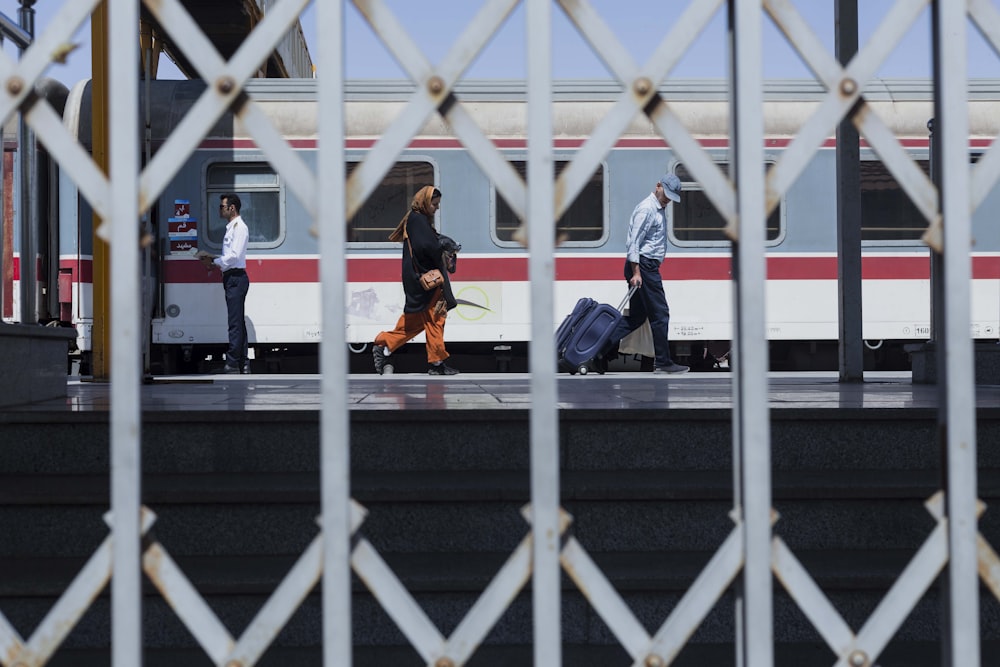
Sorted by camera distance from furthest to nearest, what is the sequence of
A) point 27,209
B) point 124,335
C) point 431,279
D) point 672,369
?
point 672,369
point 431,279
point 27,209
point 124,335

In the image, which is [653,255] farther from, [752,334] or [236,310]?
[752,334]

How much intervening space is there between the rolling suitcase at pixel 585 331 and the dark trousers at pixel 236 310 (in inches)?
126

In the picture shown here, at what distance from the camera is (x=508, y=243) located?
35.9 feet

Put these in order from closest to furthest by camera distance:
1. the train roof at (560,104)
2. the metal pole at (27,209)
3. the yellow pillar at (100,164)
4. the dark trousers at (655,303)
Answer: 1. the metal pole at (27,209)
2. the yellow pillar at (100,164)
3. the dark trousers at (655,303)
4. the train roof at (560,104)

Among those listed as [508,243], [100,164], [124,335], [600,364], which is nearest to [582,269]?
[508,243]

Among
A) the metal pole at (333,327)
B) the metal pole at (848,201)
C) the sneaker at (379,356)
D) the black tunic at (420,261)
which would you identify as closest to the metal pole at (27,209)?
the metal pole at (333,327)

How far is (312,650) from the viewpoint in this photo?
101 inches

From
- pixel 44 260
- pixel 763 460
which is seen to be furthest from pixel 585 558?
pixel 44 260

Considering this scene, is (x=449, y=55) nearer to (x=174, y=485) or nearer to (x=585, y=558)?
(x=585, y=558)

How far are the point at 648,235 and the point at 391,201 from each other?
317 cm

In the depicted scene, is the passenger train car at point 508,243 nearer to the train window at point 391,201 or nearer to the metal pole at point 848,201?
the train window at point 391,201

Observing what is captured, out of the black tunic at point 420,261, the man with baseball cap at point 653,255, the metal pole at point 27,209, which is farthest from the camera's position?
the man with baseball cap at point 653,255

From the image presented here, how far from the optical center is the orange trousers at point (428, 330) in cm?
922

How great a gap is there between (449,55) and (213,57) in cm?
34
